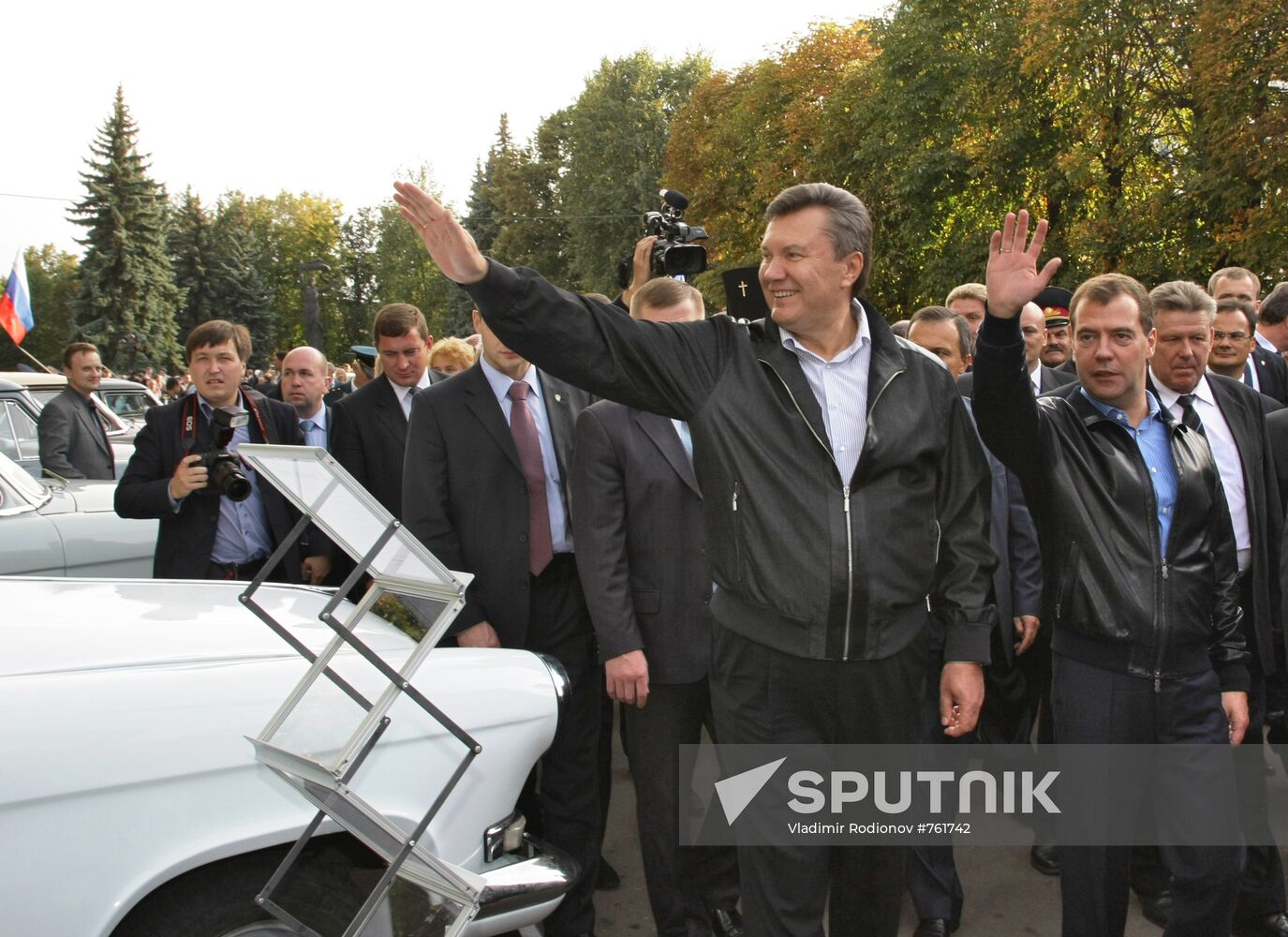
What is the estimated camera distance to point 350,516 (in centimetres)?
236

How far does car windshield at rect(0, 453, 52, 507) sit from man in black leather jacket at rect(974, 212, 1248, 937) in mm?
4078

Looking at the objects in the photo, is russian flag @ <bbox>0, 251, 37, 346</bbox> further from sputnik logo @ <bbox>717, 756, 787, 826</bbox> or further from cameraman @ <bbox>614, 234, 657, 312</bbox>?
sputnik logo @ <bbox>717, 756, 787, 826</bbox>

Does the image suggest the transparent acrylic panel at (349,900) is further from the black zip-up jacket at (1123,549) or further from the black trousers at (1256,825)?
the black trousers at (1256,825)

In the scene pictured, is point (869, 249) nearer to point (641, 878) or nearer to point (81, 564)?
point (641, 878)

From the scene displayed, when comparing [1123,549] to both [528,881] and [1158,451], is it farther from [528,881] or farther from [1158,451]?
[528,881]

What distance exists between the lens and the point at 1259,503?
12.5 ft

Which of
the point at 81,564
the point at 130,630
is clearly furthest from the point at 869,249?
the point at 81,564

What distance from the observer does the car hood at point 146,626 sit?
2.60 m

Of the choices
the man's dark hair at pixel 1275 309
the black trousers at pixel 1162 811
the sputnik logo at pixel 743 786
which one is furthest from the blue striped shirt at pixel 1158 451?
the man's dark hair at pixel 1275 309

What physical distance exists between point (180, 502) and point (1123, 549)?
3331 mm

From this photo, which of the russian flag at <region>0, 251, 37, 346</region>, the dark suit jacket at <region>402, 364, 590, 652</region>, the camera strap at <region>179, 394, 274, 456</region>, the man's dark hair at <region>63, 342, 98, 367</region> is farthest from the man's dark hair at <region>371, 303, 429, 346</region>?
the russian flag at <region>0, 251, 37, 346</region>

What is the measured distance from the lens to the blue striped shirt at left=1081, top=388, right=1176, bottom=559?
10.6 ft

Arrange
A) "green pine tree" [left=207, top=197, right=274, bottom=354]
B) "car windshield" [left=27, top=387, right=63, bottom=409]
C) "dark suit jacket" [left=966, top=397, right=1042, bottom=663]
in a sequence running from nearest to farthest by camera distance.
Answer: "dark suit jacket" [left=966, top=397, right=1042, bottom=663] < "car windshield" [left=27, top=387, right=63, bottom=409] < "green pine tree" [left=207, top=197, right=274, bottom=354]

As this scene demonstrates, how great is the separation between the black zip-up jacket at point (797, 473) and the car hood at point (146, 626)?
0.85 meters
